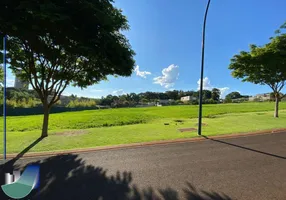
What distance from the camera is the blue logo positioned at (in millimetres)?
3182

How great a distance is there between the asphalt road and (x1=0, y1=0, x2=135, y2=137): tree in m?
4.04

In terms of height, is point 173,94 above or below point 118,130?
above

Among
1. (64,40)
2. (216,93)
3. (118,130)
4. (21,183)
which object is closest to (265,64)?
(118,130)

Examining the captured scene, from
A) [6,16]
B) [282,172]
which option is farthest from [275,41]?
[6,16]

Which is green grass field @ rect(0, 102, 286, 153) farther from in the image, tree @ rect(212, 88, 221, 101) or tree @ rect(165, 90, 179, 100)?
tree @ rect(165, 90, 179, 100)

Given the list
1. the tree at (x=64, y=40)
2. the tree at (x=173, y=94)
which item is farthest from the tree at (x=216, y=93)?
the tree at (x=64, y=40)

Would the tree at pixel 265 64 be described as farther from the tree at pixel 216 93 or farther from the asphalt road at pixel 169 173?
the tree at pixel 216 93

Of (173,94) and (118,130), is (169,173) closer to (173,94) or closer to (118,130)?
(118,130)

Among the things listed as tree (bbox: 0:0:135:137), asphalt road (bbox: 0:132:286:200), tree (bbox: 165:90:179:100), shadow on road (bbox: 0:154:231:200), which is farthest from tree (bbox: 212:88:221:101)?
shadow on road (bbox: 0:154:231:200)

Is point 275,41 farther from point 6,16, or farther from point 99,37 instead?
point 6,16

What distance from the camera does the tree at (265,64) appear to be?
1235 cm

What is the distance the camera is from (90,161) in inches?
189

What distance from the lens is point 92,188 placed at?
3326 mm

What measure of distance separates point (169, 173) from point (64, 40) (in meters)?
6.09
